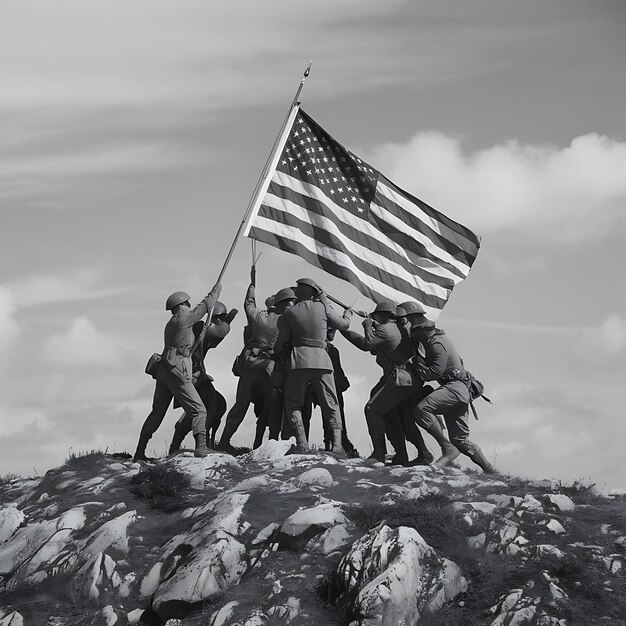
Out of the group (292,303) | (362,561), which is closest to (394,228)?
(292,303)

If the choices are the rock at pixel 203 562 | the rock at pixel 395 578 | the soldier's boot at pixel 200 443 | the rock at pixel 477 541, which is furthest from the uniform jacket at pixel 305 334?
the rock at pixel 395 578

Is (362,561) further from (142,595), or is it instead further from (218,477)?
(218,477)

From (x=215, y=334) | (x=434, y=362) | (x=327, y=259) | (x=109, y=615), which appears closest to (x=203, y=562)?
(x=109, y=615)

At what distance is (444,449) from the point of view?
19219mm

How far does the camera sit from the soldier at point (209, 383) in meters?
21.1

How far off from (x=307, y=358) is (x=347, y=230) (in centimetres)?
256

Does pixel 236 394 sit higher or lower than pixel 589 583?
higher

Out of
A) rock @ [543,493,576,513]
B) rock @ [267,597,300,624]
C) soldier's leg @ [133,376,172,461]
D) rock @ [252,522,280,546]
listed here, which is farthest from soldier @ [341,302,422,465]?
rock @ [267,597,300,624]

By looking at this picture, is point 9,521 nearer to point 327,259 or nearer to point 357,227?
point 327,259

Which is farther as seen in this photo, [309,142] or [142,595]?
[309,142]

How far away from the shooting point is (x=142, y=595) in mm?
14664

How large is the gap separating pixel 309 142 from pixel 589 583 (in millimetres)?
10018

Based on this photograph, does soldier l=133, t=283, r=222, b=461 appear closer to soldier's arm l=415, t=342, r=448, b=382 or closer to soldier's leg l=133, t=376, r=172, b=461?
soldier's leg l=133, t=376, r=172, b=461

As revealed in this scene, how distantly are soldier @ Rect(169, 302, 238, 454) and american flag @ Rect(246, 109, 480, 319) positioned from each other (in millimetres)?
2398
